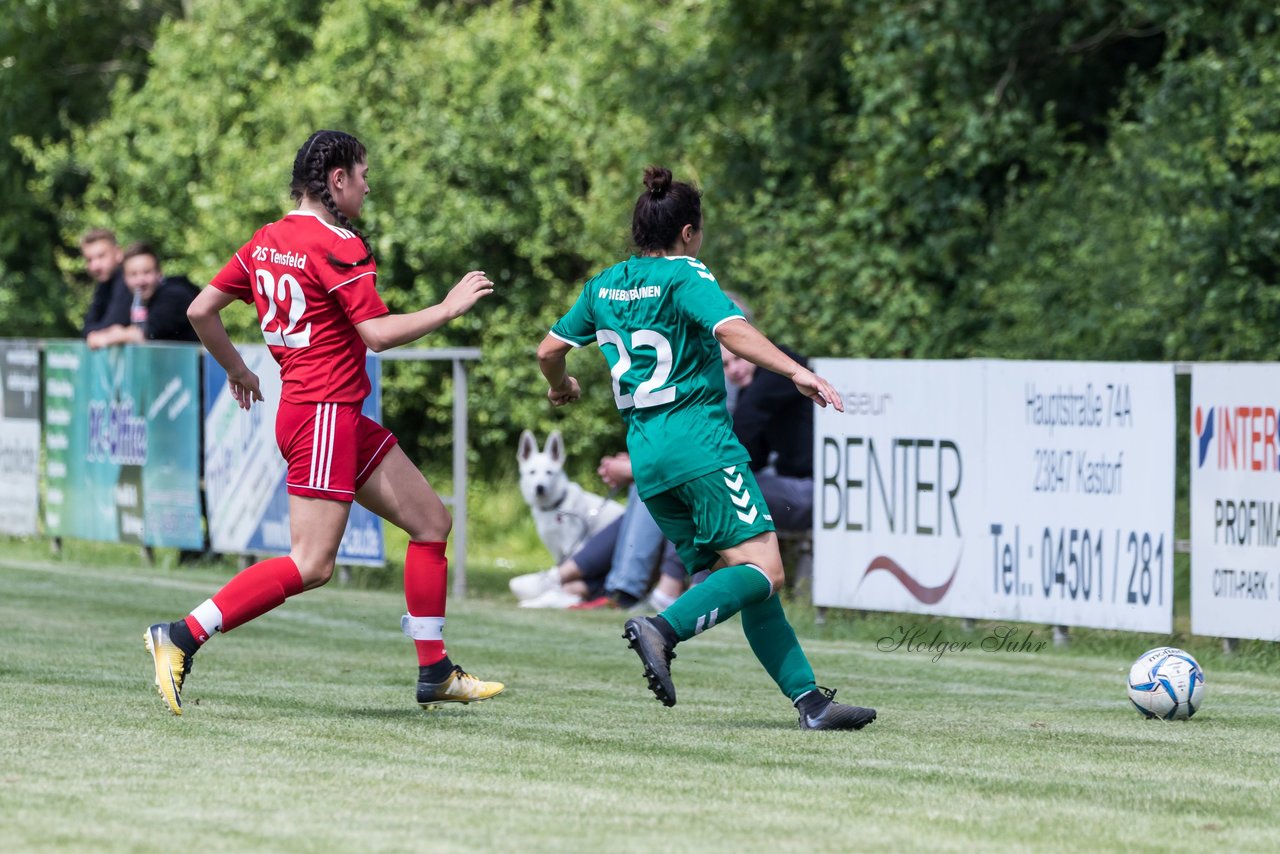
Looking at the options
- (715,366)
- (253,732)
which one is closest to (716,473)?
(715,366)

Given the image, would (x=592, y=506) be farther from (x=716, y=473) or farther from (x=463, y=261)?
(x=463, y=261)

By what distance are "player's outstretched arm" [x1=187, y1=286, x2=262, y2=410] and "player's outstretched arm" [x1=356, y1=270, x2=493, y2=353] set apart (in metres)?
0.62

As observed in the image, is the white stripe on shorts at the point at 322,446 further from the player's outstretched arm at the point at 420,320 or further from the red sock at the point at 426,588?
the red sock at the point at 426,588

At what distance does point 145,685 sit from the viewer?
7918mm

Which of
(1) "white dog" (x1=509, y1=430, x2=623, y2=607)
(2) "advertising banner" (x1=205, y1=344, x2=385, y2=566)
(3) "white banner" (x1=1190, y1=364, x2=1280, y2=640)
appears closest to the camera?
(3) "white banner" (x1=1190, y1=364, x2=1280, y2=640)

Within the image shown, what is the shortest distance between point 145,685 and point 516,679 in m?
1.60

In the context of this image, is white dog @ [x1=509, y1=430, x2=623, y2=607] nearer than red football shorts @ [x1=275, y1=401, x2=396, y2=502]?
No

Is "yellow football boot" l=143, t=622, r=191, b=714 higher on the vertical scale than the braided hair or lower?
lower

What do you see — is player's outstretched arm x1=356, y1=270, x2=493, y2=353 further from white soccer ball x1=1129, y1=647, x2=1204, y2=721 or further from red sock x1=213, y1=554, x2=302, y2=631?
white soccer ball x1=1129, y1=647, x2=1204, y2=721

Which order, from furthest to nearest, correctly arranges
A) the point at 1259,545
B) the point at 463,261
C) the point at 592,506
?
the point at 463,261 < the point at 592,506 < the point at 1259,545

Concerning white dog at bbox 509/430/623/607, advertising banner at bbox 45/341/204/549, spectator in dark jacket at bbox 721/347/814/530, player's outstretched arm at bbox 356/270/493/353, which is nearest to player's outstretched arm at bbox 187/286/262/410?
player's outstretched arm at bbox 356/270/493/353

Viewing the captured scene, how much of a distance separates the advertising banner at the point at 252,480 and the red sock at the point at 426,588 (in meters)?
6.00

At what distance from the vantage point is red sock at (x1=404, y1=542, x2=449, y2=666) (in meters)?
7.26

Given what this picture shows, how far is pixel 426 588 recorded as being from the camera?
23.9 ft
